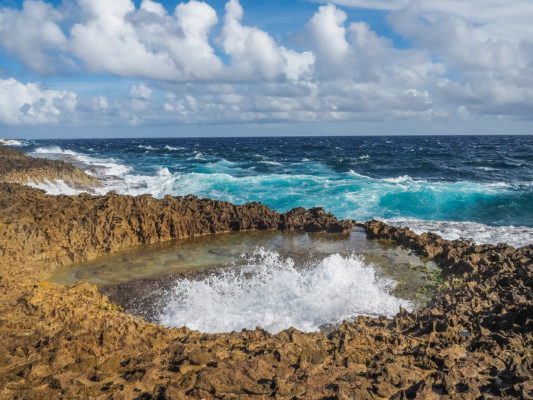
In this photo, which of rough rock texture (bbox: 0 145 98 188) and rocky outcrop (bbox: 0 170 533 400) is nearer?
rocky outcrop (bbox: 0 170 533 400)

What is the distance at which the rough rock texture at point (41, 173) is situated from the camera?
52.5 feet

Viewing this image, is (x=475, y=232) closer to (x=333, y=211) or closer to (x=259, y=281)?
(x=333, y=211)

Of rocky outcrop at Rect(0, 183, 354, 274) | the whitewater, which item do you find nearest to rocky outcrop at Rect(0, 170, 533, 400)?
the whitewater

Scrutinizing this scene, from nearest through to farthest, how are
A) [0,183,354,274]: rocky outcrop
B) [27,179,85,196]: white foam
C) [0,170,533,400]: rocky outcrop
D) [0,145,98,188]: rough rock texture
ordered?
[0,170,533,400]: rocky outcrop → [0,183,354,274]: rocky outcrop → [0,145,98,188]: rough rock texture → [27,179,85,196]: white foam

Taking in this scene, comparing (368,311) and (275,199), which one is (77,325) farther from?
(275,199)

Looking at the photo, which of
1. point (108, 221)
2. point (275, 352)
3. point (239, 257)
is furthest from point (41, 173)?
point (275, 352)

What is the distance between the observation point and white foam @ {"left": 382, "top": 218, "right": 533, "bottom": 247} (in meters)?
11.1

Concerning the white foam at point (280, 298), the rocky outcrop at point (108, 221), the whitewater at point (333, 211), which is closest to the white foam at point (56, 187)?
the whitewater at point (333, 211)

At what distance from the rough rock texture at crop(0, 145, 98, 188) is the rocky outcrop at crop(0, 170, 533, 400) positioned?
33.3 ft

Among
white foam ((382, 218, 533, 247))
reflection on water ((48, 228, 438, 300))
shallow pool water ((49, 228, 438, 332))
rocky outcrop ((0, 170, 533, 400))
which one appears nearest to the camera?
rocky outcrop ((0, 170, 533, 400))

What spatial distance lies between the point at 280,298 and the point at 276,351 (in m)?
2.67

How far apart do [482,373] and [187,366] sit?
9.40 ft

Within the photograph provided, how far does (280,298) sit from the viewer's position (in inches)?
266

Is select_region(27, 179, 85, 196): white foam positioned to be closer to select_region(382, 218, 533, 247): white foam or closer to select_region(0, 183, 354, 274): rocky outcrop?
select_region(0, 183, 354, 274): rocky outcrop
